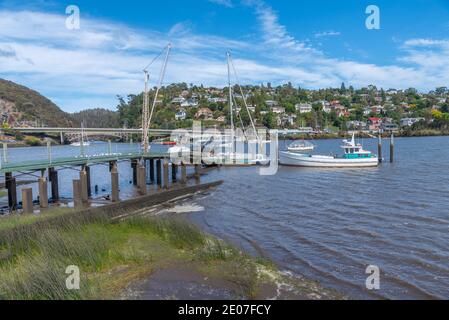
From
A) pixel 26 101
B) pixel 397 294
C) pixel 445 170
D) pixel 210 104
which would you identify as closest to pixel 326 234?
pixel 397 294

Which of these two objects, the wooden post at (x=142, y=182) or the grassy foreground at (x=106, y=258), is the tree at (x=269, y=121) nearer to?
the wooden post at (x=142, y=182)

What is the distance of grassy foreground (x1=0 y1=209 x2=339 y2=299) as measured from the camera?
30.0ft

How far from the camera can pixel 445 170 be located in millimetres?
42906

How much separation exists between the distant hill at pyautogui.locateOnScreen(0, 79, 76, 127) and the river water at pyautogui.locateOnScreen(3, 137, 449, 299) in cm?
14853

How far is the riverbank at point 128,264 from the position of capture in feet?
30.6

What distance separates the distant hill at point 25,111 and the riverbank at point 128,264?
6406 inches

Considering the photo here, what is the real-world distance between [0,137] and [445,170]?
111m

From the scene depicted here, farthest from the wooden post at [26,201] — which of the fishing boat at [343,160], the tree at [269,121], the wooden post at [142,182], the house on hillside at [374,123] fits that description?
the house on hillside at [374,123]

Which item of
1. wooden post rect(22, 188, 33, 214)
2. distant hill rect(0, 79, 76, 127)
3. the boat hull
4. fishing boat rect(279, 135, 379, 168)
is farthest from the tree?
wooden post rect(22, 188, 33, 214)

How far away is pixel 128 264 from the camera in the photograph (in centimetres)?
1194

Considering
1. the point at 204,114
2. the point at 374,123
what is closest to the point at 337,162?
the point at 204,114

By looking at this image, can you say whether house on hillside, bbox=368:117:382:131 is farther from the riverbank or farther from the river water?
the riverbank
